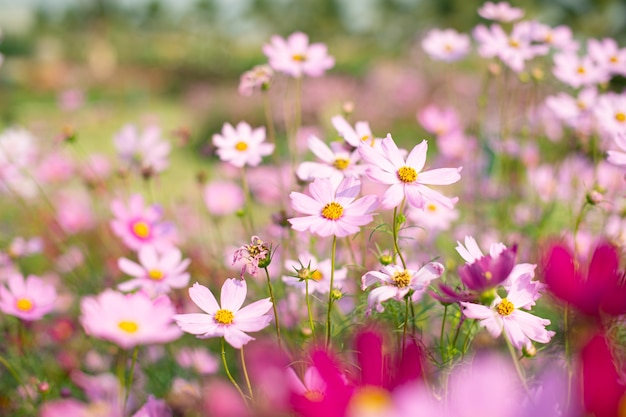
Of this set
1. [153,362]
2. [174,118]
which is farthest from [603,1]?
[153,362]

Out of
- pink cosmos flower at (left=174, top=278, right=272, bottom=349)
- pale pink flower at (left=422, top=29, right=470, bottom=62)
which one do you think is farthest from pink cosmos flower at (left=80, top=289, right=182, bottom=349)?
pale pink flower at (left=422, top=29, right=470, bottom=62)

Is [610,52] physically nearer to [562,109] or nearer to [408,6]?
[562,109]

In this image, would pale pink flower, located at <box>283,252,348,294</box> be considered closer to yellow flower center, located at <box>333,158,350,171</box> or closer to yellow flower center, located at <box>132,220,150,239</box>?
yellow flower center, located at <box>333,158,350,171</box>

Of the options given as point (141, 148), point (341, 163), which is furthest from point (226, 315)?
point (141, 148)

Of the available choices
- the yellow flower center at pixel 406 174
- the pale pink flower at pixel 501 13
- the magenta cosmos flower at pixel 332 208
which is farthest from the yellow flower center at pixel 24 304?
the pale pink flower at pixel 501 13

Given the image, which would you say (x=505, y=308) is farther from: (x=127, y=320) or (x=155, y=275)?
(x=155, y=275)

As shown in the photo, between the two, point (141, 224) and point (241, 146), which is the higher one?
point (241, 146)
